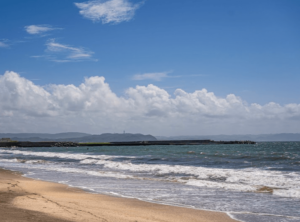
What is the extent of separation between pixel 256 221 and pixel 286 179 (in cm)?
1157

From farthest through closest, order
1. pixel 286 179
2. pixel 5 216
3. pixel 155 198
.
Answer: pixel 286 179, pixel 155 198, pixel 5 216

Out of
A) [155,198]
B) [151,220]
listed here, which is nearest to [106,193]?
[155,198]

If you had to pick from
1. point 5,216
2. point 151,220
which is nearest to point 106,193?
point 151,220

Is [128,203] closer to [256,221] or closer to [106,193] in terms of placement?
[106,193]

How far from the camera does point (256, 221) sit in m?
10.5

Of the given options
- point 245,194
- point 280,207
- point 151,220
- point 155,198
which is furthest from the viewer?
point 245,194

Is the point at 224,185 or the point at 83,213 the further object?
the point at 224,185

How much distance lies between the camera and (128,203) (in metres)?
13.4

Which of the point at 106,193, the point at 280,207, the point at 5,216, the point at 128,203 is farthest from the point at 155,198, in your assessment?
the point at 5,216

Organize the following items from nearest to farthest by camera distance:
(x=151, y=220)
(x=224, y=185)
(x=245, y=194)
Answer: (x=151, y=220), (x=245, y=194), (x=224, y=185)

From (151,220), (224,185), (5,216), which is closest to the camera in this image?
(5,216)

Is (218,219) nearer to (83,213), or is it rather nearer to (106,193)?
(83,213)

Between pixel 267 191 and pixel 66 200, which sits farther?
pixel 267 191

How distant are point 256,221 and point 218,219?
46.8 inches
